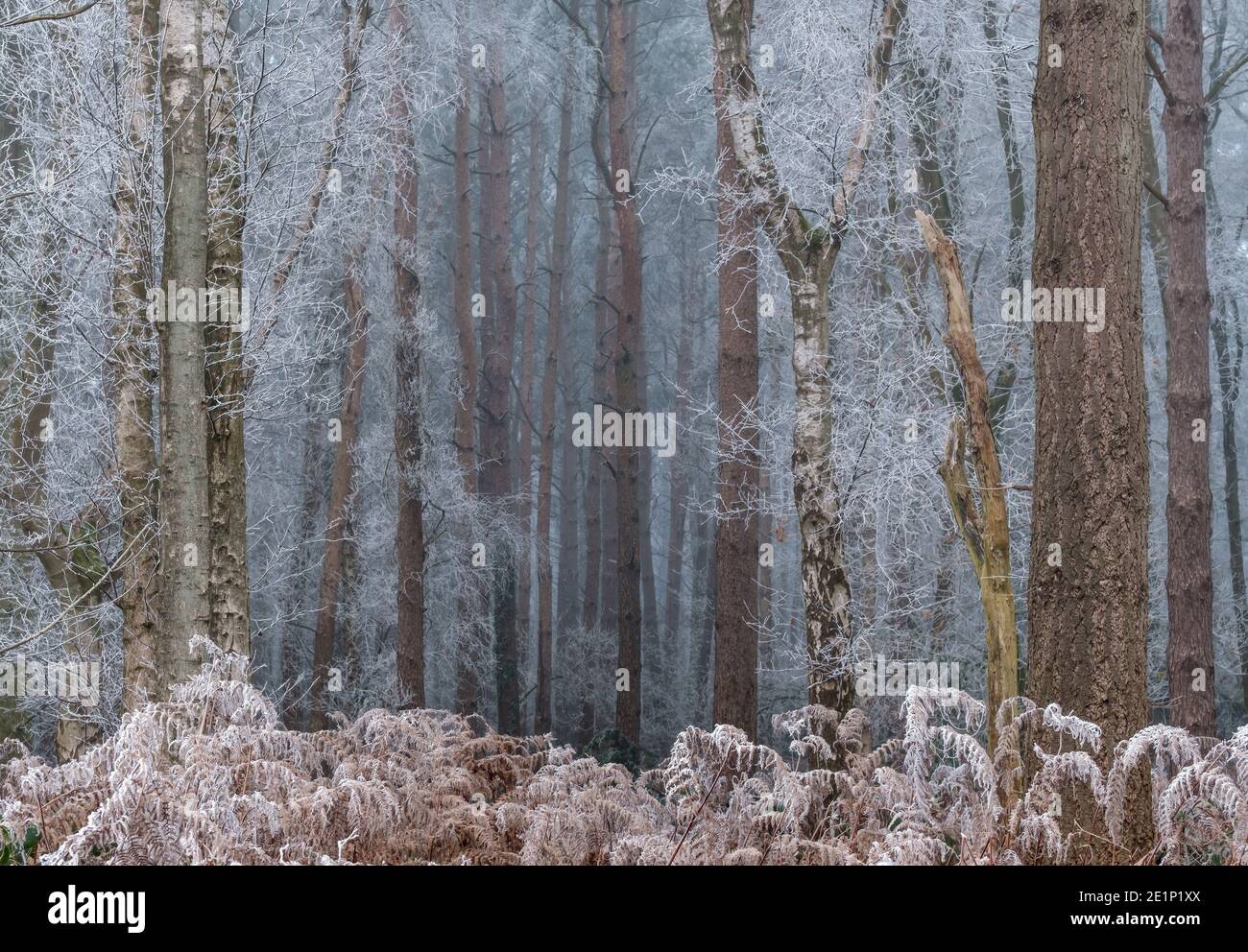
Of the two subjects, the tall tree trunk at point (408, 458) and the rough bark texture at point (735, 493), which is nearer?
the rough bark texture at point (735, 493)

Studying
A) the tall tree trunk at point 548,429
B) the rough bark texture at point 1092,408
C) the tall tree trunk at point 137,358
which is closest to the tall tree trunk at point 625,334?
the tall tree trunk at point 548,429

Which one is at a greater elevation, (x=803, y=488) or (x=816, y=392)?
(x=816, y=392)

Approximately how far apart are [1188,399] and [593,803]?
7406 mm

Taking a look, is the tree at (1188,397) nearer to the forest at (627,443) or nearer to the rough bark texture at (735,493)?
the forest at (627,443)

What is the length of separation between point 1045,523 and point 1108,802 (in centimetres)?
123

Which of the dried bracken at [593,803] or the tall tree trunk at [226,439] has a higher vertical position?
the tall tree trunk at [226,439]

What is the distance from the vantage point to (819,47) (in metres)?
10.2

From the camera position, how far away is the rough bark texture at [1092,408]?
17.0ft

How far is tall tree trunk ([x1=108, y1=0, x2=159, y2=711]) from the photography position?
26.9 feet

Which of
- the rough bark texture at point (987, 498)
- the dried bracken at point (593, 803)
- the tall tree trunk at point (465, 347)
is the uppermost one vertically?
the tall tree trunk at point (465, 347)

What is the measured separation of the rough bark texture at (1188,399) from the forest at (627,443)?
42 millimetres

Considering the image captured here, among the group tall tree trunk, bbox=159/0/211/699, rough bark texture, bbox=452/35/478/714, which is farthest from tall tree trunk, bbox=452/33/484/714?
tall tree trunk, bbox=159/0/211/699
